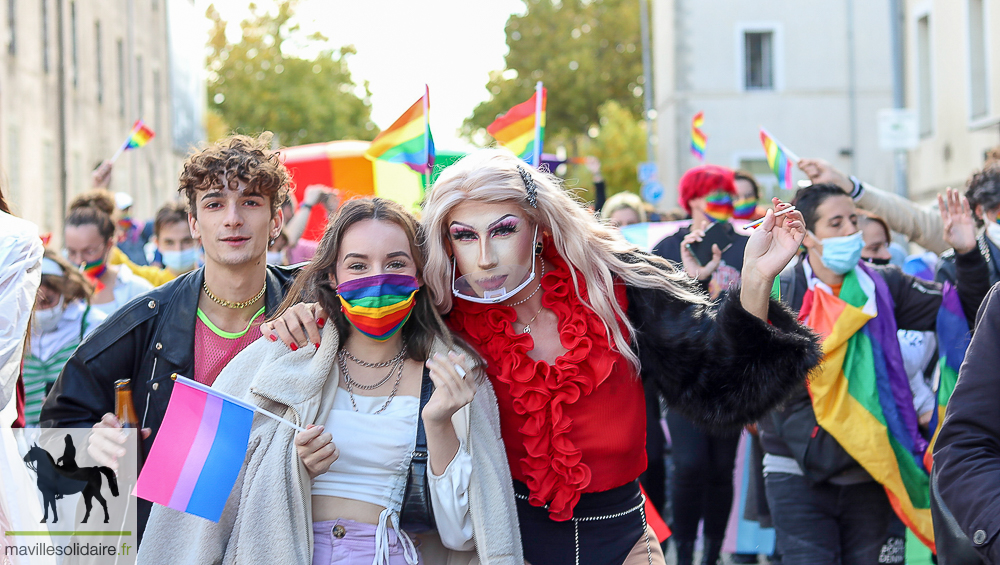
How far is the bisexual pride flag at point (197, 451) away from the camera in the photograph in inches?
120

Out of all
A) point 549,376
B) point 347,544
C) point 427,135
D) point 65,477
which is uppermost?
point 427,135

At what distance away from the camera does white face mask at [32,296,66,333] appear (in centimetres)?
616

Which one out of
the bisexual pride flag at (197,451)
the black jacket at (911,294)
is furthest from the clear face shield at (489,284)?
the black jacket at (911,294)

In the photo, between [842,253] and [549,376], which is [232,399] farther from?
[842,253]

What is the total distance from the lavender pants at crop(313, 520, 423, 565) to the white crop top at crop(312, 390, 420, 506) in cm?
9

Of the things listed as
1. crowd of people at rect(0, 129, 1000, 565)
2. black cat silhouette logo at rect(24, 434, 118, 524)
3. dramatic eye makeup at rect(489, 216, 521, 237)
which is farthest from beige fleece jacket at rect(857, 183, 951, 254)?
black cat silhouette logo at rect(24, 434, 118, 524)

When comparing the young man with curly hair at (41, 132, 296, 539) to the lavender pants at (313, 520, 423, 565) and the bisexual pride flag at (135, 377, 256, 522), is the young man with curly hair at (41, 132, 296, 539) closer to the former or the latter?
the bisexual pride flag at (135, 377, 256, 522)

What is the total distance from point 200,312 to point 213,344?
14cm

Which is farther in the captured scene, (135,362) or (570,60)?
(570,60)

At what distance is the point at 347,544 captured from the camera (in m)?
3.15

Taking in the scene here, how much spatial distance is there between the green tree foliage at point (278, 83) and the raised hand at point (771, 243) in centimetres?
3641

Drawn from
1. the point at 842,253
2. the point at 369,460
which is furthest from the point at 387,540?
the point at 842,253

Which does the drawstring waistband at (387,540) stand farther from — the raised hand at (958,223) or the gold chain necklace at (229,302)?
the raised hand at (958,223)

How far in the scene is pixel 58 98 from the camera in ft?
69.1
